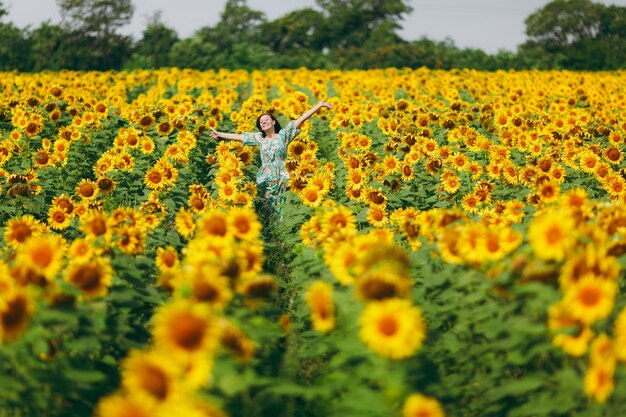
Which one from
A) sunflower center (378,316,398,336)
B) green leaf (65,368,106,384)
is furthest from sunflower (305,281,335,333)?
green leaf (65,368,106,384)

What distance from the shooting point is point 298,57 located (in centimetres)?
2895

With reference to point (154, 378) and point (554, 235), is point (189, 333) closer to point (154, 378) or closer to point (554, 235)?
point (154, 378)

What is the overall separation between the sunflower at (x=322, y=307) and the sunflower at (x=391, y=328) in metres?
0.28

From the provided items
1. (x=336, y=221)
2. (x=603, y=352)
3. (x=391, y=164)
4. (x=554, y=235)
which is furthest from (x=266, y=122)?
(x=603, y=352)

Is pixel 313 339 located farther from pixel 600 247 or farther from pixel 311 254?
pixel 600 247

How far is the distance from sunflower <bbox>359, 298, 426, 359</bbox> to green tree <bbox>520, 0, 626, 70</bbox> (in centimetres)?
3169

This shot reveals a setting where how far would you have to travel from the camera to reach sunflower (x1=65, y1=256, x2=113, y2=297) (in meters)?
3.24

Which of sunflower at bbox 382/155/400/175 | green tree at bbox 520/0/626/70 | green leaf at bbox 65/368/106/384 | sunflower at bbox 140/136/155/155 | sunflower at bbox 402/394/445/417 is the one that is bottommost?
sunflower at bbox 402/394/445/417

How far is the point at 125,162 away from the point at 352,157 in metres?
3.11

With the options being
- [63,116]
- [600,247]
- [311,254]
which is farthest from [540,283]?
[63,116]

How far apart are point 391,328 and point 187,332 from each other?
933 mm

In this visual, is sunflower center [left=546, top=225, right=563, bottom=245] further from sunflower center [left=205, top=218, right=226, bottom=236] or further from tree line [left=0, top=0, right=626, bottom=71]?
tree line [left=0, top=0, right=626, bottom=71]

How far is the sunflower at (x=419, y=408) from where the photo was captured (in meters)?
2.61

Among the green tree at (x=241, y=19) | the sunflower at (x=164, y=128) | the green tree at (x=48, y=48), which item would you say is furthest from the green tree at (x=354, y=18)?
the sunflower at (x=164, y=128)
